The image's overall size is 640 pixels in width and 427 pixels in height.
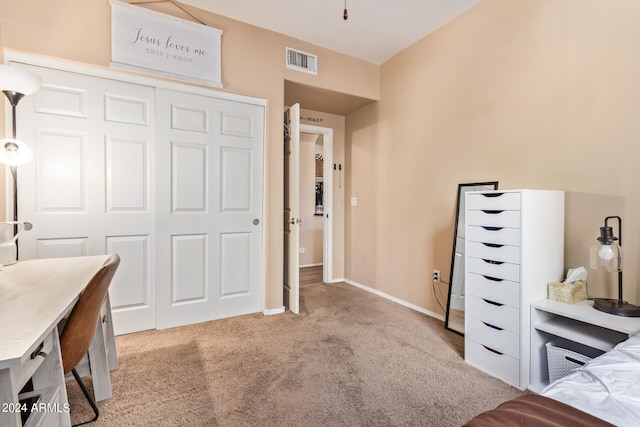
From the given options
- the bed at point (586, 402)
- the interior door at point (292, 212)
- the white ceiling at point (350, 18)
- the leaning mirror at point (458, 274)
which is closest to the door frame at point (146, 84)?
the interior door at point (292, 212)

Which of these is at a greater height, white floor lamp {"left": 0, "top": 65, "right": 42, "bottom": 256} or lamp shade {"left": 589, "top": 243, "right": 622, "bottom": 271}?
white floor lamp {"left": 0, "top": 65, "right": 42, "bottom": 256}

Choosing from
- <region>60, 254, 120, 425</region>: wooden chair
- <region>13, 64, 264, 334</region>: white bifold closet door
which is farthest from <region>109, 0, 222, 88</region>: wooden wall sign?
<region>60, 254, 120, 425</region>: wooden chair

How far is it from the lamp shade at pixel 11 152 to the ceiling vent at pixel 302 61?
2.16m

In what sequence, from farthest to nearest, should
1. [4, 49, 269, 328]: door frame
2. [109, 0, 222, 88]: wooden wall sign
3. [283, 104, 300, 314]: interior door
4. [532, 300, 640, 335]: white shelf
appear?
[283, 104, 300, 314]: interior door, [109, 0, 222, 88]: wooden wall sign, [4, 49, 269, 328]: door frame, [532, 300, 640, 335]: white shelf

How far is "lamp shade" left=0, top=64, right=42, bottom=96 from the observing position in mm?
1641

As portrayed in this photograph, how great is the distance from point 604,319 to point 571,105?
50.8 inches

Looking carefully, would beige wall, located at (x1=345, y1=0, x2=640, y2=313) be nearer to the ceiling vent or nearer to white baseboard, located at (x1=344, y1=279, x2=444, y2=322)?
white baseboard, located at (x1=344, y1=279, x2=444, y2=322)

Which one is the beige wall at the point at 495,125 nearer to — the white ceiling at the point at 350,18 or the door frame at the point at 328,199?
the white ceiling at the point at 350,18

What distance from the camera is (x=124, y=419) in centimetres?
146

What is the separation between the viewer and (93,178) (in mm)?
2262

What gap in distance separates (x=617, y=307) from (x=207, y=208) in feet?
9.31

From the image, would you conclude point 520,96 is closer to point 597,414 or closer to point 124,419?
point 597,414

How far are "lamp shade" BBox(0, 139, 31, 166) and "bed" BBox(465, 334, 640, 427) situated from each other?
2.52 meters

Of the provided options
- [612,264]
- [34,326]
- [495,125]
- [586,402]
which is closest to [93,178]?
[34,326]
